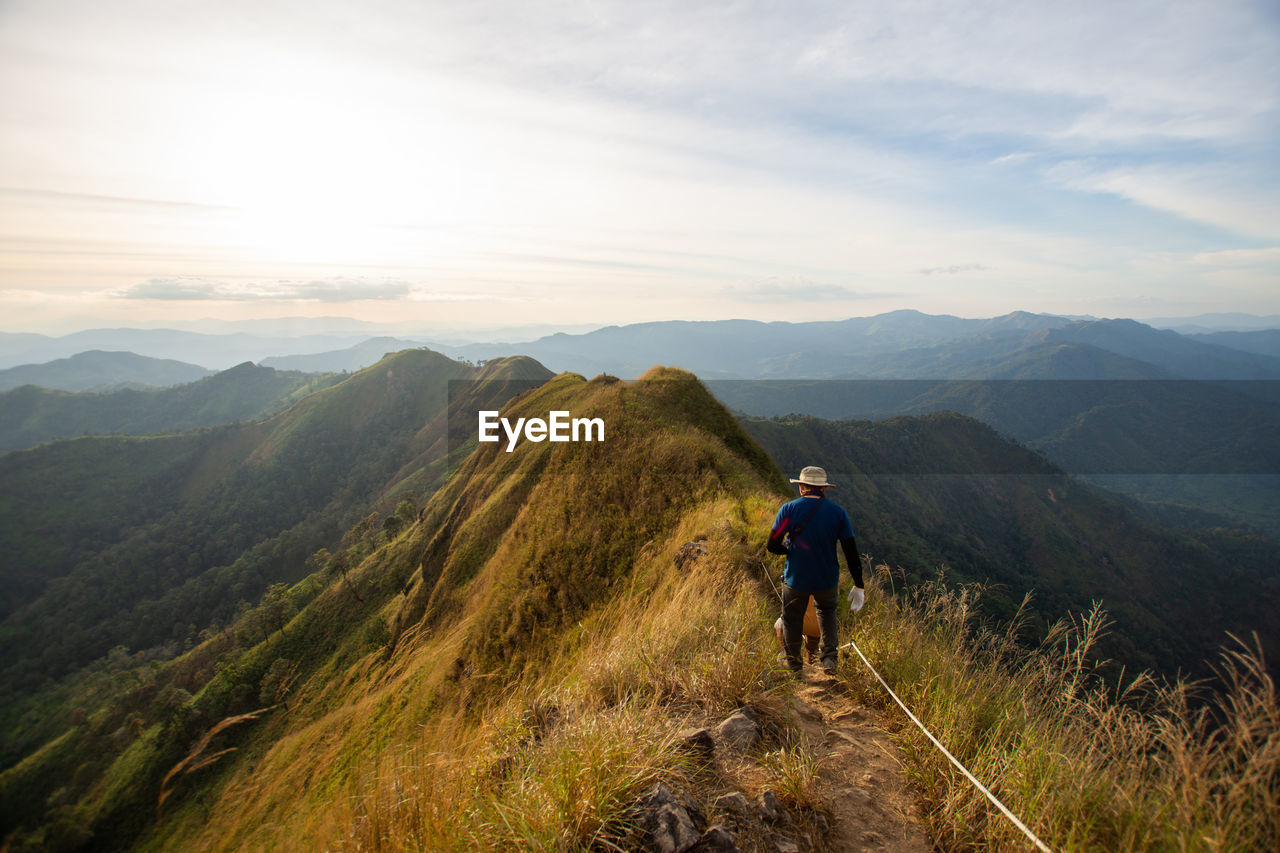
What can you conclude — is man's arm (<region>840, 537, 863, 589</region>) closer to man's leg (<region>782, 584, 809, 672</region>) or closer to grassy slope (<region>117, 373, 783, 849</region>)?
man's leg (<region>782, 584, 809, 672</region>)

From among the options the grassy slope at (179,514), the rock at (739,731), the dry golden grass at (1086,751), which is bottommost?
the grassy slope at (179,514)

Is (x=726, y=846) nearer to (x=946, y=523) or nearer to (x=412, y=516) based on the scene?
→ (x=412, y=516)

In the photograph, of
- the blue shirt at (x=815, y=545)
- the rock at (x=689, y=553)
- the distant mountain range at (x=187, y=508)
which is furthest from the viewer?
the distant mountain range at (x=187, y=508)

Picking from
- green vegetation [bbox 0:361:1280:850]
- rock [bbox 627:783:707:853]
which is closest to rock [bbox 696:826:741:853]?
rock [bbox 627:783:707:853]


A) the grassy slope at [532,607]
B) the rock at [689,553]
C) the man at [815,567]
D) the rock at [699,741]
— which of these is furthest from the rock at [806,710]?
the rock at [689,553]

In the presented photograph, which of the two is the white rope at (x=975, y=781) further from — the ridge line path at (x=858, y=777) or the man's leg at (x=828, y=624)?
the man's leg at (x=828, y=624)

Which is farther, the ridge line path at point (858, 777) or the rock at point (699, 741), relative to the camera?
the rock at point (699, 741)
